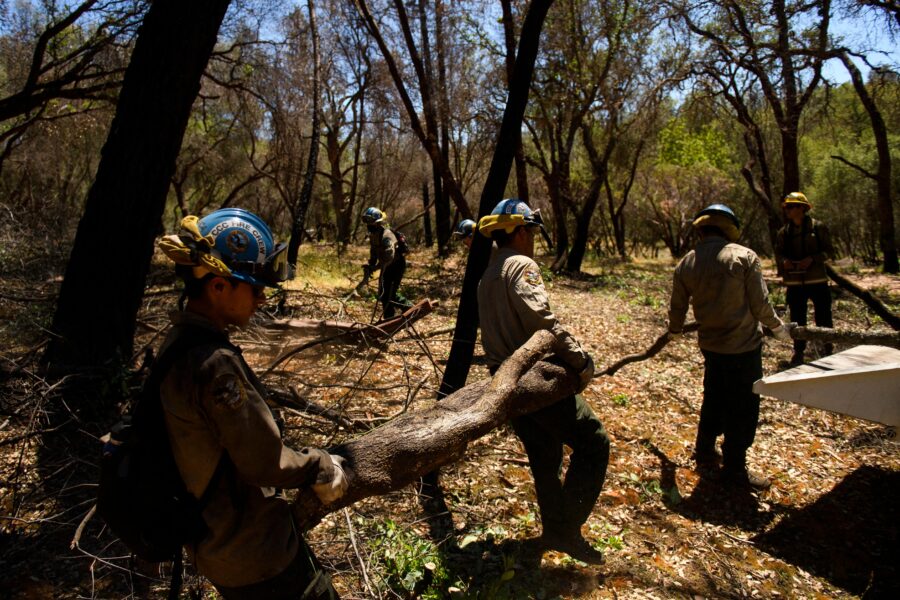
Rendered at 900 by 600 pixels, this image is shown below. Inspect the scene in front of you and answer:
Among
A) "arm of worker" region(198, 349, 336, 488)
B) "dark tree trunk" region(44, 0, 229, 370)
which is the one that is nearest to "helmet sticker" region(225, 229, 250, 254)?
"arm of worker" region(198, 349, 336, 488)

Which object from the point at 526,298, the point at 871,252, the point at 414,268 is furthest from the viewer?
the point at 871,252

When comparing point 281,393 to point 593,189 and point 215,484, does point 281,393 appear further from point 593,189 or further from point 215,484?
point 593,189

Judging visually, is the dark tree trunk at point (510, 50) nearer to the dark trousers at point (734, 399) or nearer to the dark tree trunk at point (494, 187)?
the dark tree trunk at point (494, 187)

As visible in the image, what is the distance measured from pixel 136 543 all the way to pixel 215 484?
28 centimetres

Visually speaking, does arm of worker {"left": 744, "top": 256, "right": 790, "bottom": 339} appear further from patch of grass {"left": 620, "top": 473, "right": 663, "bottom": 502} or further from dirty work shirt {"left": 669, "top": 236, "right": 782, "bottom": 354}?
patch of grass {"left": 620, "top": 473, "right": 663, "bottom": 502}

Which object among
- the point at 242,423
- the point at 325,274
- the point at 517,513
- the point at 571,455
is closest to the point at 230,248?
the point at 242,423

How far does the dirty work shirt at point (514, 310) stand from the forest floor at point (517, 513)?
799mm

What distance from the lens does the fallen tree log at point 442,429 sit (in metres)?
2.04

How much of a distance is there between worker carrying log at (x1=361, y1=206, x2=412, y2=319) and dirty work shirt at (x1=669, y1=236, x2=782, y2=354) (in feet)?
15.4

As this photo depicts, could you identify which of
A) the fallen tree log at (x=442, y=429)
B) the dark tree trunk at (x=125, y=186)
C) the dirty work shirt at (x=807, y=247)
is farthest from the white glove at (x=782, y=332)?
the dark tree trunk at (x=125, y=186)

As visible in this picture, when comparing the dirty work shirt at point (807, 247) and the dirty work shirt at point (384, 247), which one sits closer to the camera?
the dirty work shirt at point (807, 247)

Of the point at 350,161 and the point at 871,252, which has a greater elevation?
the point at 350,161

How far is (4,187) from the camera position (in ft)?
74.3

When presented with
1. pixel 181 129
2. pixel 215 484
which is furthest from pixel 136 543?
pixel 181 129
